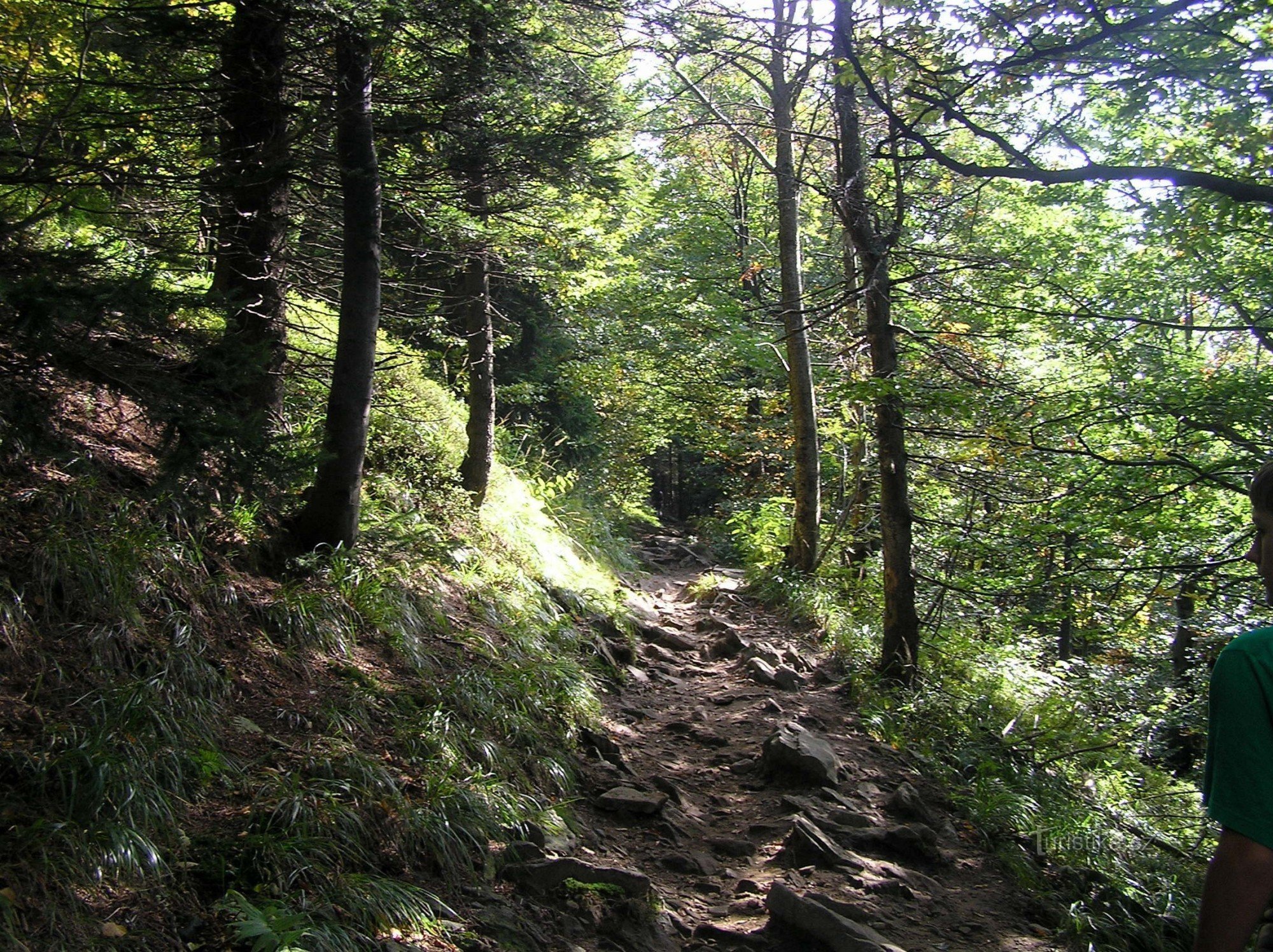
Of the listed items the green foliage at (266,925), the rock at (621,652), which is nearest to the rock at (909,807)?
the rock at (621,652)

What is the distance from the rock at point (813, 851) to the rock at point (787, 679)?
12.6 feet

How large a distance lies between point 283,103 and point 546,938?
19.9 ft

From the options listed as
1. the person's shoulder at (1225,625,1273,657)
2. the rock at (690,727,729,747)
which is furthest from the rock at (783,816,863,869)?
the person's shoulder at (1225,625,1273,657)

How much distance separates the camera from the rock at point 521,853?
450 centimetres

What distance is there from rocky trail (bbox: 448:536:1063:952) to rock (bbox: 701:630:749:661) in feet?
3.93

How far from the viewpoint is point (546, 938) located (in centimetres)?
393

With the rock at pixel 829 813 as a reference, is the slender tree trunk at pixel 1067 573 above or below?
above

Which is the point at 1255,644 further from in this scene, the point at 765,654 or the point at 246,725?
the point at 765,654

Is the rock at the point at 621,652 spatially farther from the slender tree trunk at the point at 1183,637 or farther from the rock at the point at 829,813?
the slender tree trunk at the point at 1183,637

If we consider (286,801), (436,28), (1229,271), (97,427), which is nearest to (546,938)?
(286,801)

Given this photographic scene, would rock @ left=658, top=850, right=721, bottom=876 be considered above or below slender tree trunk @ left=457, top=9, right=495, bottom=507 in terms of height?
below

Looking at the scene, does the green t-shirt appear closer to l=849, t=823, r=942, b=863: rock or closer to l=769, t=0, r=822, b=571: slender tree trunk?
l=849, t=823, r=942, b=863: rock

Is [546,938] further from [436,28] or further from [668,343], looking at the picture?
[668,343]

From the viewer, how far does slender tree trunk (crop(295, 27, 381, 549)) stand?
6461mm
